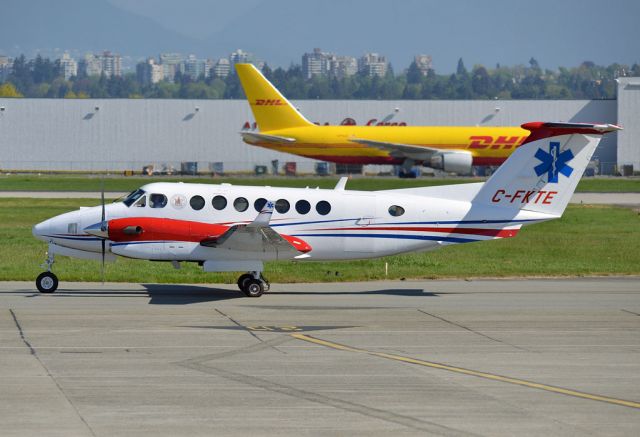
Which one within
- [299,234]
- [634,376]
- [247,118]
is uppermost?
[247,118]

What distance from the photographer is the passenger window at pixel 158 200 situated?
23.4m

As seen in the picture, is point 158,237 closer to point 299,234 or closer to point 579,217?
point 299,234

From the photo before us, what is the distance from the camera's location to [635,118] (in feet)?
307

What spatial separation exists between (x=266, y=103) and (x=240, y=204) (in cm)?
5140

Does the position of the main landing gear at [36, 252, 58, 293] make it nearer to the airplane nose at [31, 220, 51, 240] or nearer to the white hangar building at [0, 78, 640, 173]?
the airplane nose at [31, 220, 51, 240]

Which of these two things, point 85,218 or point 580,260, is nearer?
point 85,218

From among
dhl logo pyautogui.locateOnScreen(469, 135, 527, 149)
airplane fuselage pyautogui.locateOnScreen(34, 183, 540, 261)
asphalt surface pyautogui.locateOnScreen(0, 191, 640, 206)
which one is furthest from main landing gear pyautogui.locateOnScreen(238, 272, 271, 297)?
dhl logo pyautogui.locateOnScreen(469, 135, 527, 149)

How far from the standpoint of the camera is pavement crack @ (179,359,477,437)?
12.3 meters

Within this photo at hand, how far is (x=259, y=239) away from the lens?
2283 centimetres

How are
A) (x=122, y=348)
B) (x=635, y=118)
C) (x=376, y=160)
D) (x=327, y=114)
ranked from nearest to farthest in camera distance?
(x=122, y=348) < (x=376, y=160) < (x=635, y=118) < (x=327, y=114)

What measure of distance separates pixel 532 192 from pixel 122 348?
10707mm

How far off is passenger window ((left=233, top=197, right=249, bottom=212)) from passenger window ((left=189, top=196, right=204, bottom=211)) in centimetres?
72

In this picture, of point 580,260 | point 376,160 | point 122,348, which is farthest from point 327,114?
point 122,348

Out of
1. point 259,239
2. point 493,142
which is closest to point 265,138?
point 493,142
